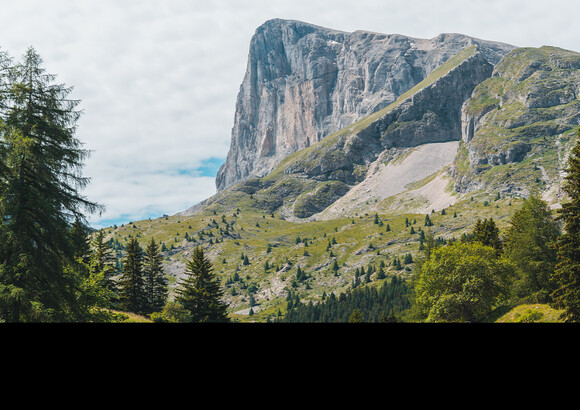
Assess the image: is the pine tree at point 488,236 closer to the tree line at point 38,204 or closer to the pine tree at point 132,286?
the pine tree at point 132,286

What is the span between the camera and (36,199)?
2573 cm

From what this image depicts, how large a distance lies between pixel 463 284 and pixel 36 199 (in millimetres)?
51367

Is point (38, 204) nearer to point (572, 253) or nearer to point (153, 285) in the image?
point (572, 253)

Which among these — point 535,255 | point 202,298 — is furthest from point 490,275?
point 202,298

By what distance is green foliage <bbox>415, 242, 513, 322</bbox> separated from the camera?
56.9m

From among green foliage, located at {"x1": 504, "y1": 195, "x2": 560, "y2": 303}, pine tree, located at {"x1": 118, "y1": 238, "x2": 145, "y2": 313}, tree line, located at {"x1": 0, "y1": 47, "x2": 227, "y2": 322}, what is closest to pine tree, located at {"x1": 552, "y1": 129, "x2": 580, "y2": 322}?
green foliage, located at {"x1": 504, "y1": 195, "x2": 560, "y2": 303}

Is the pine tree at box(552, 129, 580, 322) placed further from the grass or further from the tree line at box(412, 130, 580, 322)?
the tree line at box(412, 130, 580, 322)

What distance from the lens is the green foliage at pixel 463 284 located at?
5688 cm

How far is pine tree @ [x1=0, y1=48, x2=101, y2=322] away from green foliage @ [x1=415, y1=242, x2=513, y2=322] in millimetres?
45285
